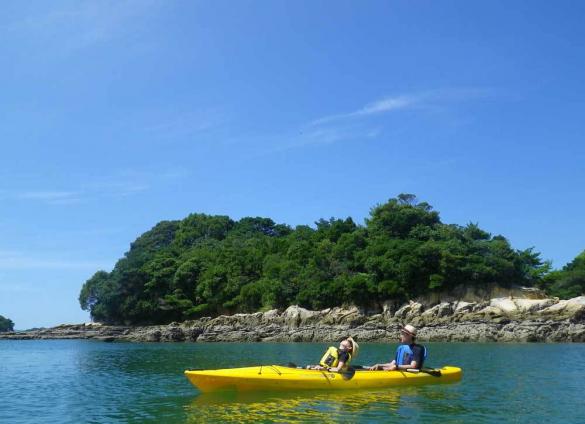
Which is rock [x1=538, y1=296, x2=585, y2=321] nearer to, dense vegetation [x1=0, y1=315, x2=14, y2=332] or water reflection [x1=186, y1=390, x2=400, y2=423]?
water reflection [x1=186, y1=390, x2=400, y2=423]

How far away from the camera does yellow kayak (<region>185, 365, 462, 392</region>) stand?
14.2 metres

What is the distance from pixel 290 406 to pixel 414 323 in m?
35.8

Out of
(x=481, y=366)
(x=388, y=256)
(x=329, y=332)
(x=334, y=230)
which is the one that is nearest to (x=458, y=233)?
(x=388, y=256)

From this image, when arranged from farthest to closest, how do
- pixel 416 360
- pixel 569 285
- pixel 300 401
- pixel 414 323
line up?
pixel 569 285
pixel 414 323
pixel 416 360
pixel 300 401

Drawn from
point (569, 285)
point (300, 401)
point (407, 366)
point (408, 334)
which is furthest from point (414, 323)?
point (300, 401)

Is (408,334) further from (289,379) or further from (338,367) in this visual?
(289,379)

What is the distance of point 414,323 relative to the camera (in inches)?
1860

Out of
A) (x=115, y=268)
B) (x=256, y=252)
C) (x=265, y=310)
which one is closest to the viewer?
(x=265, y=310)

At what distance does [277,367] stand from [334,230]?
49701mm

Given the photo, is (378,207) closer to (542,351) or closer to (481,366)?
(542,351)

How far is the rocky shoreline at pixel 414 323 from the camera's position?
3909 cm

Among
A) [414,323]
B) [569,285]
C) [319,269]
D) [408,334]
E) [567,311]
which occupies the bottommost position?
[414,323]

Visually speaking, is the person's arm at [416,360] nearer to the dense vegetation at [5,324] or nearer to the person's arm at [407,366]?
the person's arm at [407,366]

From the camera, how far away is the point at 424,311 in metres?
49.3
